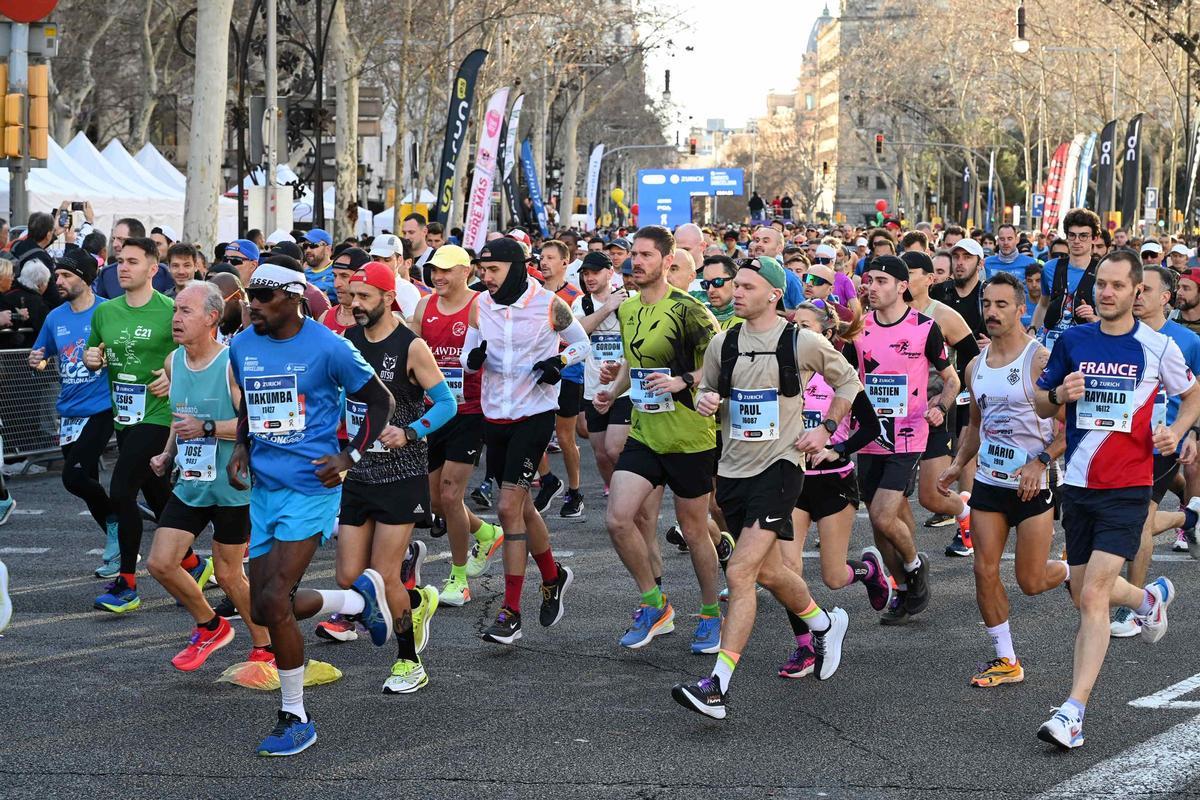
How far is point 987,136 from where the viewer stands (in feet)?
324

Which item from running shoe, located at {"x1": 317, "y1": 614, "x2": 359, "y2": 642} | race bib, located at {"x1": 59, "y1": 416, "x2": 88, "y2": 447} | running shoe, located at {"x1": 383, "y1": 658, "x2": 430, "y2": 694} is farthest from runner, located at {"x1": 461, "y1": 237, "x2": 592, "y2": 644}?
race bib, located at {"x1": 59, "y1": 416, "x2": 88, "y2": 447}

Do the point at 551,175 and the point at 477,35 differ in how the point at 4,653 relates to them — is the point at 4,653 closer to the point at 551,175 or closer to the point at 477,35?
the point at 477,35

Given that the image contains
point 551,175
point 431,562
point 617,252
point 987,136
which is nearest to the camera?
point 431,562

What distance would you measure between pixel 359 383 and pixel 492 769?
5.19 feet

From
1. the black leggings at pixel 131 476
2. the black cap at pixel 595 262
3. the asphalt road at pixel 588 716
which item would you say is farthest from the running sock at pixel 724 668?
the black cap at pixel 595 262

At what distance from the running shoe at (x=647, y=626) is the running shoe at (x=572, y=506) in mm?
4122

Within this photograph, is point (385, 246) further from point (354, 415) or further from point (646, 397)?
point (354, 415)

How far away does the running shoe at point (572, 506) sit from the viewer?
41.7 feet

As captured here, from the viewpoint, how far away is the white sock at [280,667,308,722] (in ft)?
21.2

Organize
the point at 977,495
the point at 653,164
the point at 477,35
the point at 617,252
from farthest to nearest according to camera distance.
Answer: the point at 653,164 → the point at 477,35 → the point at 617,252 → the point at 977,495

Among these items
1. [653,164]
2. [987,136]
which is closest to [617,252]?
[987,136]

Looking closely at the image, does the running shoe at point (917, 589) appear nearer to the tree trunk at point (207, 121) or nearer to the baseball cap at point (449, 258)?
the baseball cap at point (449, 258)

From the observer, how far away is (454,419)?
368 inches

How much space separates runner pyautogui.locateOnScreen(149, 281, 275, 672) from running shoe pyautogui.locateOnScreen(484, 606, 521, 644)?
110 centimetres
